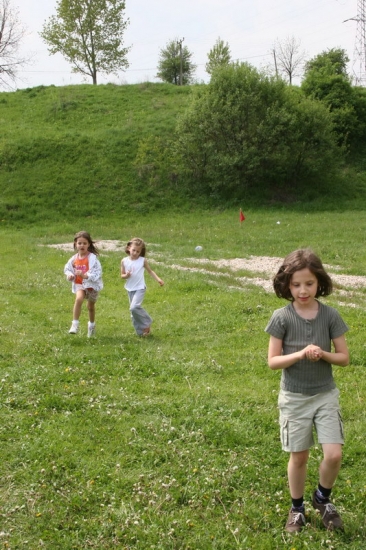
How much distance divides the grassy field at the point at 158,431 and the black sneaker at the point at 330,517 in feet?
0.25

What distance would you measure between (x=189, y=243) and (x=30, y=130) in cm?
2106

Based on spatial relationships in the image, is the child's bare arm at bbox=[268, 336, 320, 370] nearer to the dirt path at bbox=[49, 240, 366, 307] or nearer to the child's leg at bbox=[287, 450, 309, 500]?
the child's leg at bbox=[287, 450, 309, 500]

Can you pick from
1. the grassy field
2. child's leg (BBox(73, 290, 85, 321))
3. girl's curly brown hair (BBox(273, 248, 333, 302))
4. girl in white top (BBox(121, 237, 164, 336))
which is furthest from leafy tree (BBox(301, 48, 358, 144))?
girl's curly brown hair (BBox(273, 248, 333, 302))

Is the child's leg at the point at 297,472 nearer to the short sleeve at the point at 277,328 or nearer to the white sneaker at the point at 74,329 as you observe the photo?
the short sleeve at the point at 277,328

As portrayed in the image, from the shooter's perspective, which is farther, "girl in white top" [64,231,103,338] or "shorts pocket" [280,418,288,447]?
"girl in white top" [64,231,103,338]

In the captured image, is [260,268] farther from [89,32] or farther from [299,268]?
[89,32]

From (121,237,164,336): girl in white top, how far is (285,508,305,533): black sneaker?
5418mm

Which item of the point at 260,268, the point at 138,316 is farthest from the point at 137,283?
the point at 260,268

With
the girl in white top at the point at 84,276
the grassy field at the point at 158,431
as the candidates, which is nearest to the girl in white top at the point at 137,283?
the grassy field at the point at 158,431

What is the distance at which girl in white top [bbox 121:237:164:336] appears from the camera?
9211 millimetres

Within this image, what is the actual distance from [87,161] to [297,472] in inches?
1288

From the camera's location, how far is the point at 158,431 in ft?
18.1

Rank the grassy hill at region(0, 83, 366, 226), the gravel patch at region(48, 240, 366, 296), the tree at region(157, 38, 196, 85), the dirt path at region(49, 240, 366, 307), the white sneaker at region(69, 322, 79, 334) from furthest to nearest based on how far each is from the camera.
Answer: the tree at region(157, 38, 196, 85), the grassy hill at region(0, 83, 366, 226), the gravel patch at region(48, 240, 366, 296), the dirt path at region(49, 240, 366, 307), the white sneaker at region(69, 322, 79, 334)

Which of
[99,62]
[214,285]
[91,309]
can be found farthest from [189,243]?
[99,62]
